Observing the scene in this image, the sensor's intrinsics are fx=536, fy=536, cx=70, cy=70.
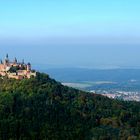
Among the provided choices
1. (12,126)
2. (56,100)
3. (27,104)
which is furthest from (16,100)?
(12,126)

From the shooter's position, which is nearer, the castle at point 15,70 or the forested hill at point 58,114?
the forested hill at point 58,114

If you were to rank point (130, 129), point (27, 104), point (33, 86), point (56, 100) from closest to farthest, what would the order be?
point (130, 129) < point (27, 104) < point (56, 100) < point (33, 86)

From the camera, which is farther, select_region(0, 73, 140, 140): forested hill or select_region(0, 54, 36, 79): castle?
select_region(0, 54, 36, 79): castle

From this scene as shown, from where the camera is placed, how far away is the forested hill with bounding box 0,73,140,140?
5244cm

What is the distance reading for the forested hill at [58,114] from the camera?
52.4 m

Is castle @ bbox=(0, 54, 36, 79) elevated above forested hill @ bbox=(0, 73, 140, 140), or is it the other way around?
castle @ bbox=(0, 54, 36, 79)

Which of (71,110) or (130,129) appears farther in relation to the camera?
(71,110)

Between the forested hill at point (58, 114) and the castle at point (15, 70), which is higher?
the castle at point (15, 70)

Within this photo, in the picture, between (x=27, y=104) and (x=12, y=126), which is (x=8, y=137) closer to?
(x=12, y=126)

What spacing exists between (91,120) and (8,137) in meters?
15.8

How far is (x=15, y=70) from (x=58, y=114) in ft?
82.3

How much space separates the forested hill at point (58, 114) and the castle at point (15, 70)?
1.81 meters

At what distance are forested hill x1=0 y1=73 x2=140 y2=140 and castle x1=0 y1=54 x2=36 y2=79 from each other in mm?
1811

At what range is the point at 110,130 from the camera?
56938mm
